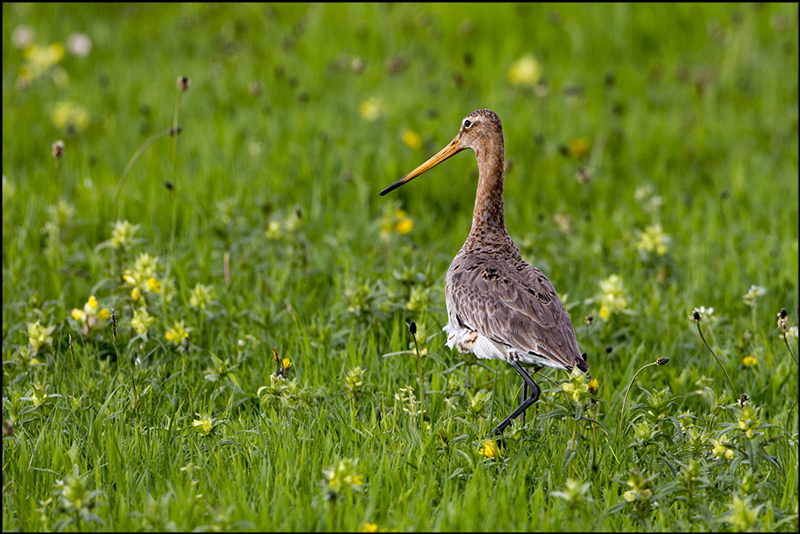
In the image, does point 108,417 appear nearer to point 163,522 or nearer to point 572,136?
point 163,522

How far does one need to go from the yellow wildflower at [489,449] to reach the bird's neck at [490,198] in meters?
1.31

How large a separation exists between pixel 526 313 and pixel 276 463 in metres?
1.33

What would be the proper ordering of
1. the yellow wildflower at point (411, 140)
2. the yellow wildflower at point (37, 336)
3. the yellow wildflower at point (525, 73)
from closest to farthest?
the yellow wildflower at point (37, 336)
the yellow wildflower at point (411, 140)
the yellow wildflower at point (525, 73)

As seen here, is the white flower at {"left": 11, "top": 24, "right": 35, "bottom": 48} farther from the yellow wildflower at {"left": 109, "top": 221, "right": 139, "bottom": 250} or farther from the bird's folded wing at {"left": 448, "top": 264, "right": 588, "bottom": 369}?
the bird's folded wing at {"left": 448, "top": 264, "right": 588, "bottom": 369}

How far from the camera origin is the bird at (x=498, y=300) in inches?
150

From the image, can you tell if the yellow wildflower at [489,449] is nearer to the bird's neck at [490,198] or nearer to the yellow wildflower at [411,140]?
the bird's neck at [490,198]

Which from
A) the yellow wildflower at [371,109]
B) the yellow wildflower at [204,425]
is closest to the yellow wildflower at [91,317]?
the yellow wildflower at [204,425]

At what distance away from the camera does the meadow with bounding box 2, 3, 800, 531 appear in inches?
134

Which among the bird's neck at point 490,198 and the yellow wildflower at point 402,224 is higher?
the yellow wildflower at point 402,224

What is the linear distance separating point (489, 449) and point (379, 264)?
8.99 ft

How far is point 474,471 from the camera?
3396 mm

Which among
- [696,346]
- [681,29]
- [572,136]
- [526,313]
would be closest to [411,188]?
[572,136]

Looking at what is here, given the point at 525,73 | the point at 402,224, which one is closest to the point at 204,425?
the point at 402,224

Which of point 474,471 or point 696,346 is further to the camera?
point 696,346
